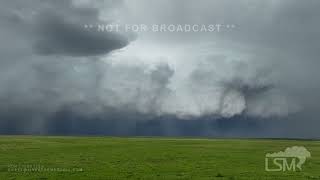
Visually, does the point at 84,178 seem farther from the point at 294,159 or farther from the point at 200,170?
the point at 294,159

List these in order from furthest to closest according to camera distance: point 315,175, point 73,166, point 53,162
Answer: point 53,162 → point 73,166 → point 315,175

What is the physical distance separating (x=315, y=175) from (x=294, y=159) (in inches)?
475

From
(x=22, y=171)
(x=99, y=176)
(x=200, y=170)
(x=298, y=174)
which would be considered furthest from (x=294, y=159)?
(x=22, y=171)

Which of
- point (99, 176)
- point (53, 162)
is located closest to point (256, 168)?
point (99, 176)

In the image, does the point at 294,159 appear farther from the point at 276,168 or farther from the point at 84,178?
the point at 84,178

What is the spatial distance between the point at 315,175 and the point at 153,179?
56.4 ft

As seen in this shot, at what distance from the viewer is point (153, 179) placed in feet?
145

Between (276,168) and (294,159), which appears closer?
(276,168)

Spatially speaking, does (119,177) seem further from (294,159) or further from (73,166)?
(294,159)

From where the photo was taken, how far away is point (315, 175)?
4903 centimetres

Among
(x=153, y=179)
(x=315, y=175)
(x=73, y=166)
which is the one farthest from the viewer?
(x=73, y=166)

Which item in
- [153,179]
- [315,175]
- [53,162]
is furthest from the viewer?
[53,162]

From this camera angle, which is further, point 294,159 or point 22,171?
point 294,159

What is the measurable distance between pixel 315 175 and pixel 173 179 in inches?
606
